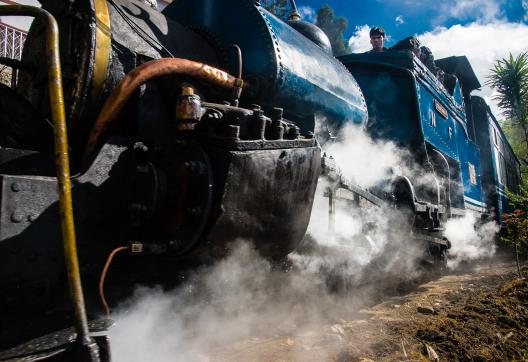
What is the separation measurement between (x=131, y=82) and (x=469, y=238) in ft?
20.6

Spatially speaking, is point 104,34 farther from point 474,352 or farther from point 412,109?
point 412,109

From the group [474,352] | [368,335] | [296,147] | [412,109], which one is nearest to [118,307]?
[296,147]

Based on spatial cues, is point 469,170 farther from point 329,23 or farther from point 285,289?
point 329,23

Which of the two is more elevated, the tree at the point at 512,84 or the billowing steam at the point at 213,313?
the tree at the point at 512,84

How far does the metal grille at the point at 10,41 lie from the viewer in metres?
8.13

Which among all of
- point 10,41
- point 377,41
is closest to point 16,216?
point 377,41

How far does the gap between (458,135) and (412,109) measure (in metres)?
2.45

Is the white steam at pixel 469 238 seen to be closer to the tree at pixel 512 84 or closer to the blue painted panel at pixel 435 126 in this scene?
the blue painted panel at pixel 435 126

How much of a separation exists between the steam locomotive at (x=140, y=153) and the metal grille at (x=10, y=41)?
7034 mm

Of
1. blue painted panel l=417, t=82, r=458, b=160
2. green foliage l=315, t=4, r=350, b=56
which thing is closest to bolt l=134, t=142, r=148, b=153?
blue painted panel l=417, t=82, r=458, b=160

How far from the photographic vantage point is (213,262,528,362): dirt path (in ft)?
7.15

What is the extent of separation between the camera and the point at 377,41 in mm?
6203

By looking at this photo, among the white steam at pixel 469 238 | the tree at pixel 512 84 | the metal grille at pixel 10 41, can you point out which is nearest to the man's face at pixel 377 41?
the white steam at pixel 469 238

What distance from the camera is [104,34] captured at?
184cm
